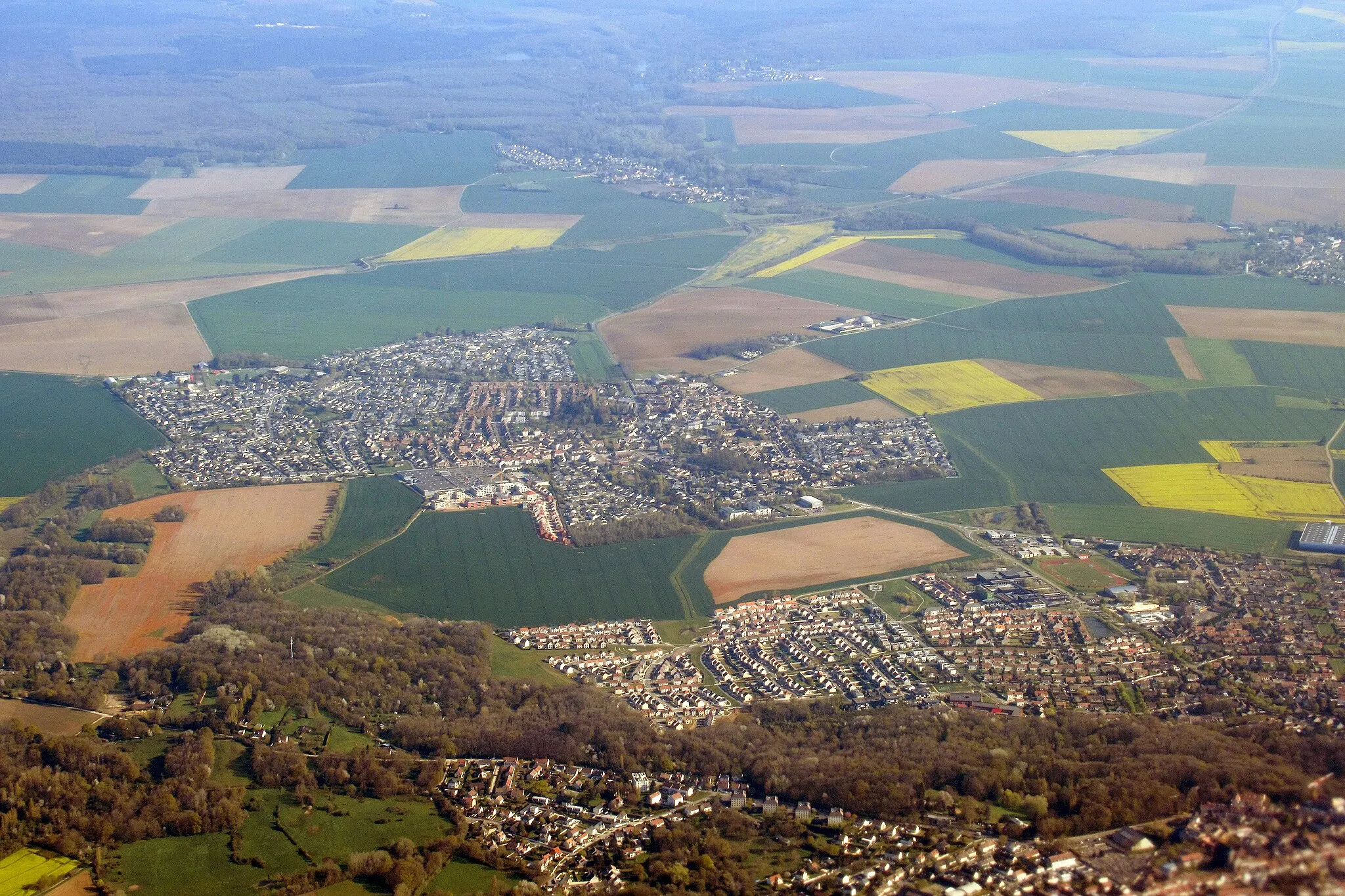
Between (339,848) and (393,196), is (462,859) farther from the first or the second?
(393,196)

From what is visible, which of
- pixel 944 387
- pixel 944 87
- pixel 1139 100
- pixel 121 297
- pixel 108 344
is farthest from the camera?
pixel 944 87

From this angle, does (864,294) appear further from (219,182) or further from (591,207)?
(219,182)

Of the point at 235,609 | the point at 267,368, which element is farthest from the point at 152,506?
the point at 267,368

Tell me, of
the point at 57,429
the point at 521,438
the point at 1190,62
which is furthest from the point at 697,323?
the point at 1190,62

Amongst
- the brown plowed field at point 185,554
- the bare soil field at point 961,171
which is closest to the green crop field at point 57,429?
the brown plowed field at point 185,554

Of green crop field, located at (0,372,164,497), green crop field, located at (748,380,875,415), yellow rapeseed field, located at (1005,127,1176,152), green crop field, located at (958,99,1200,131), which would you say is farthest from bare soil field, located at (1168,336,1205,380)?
green crop field, located at (958,99,1200,131)

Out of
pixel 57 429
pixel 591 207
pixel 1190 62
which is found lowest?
pixel 57 429
